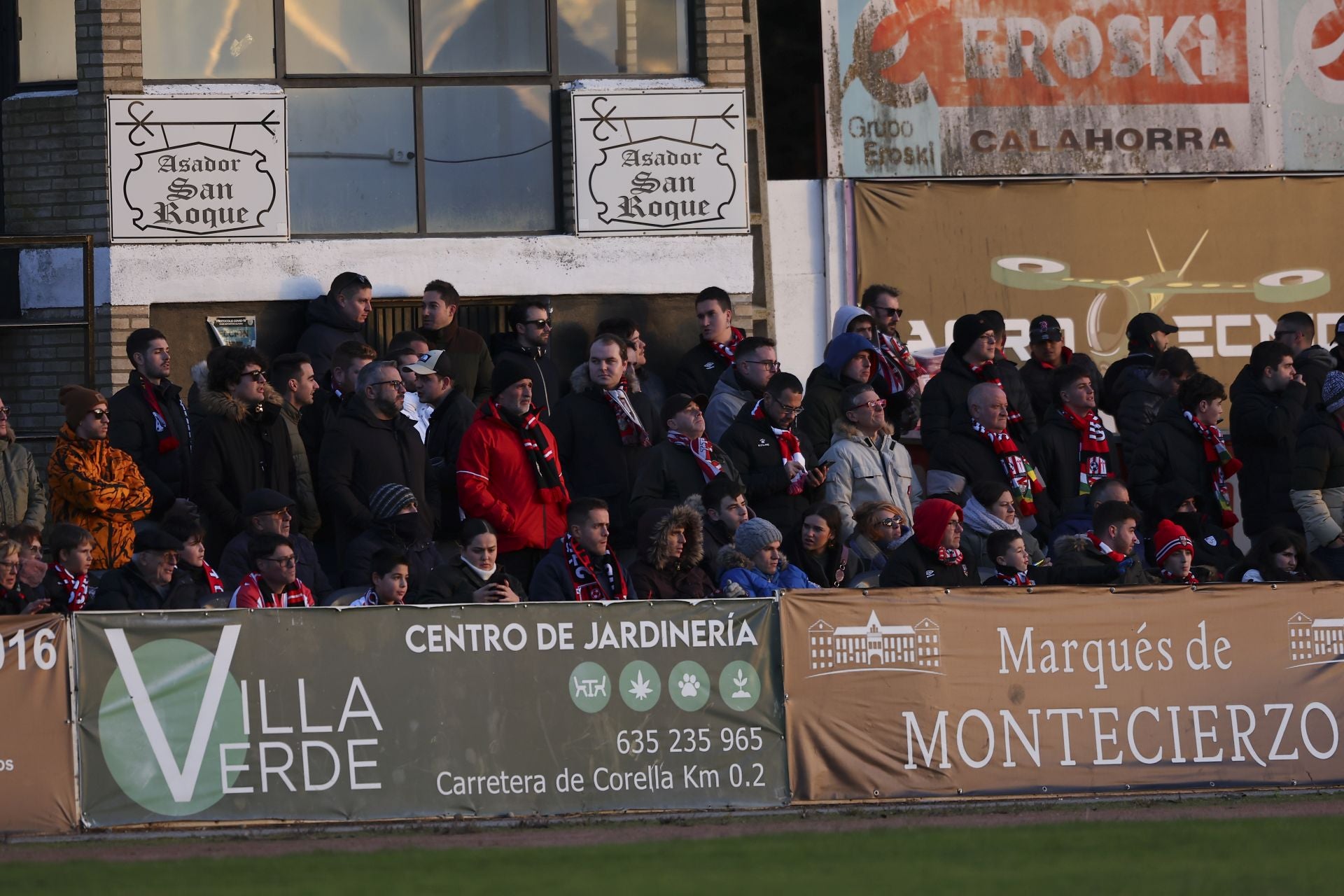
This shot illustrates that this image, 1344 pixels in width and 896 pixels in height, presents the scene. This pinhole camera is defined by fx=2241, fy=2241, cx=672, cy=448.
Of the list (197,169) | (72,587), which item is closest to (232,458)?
(72,587)

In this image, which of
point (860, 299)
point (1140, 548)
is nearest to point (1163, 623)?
point (1140, 548)

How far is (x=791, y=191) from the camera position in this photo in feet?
60.7

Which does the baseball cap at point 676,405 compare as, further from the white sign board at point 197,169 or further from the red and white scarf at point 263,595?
the white sign board at point 197,169

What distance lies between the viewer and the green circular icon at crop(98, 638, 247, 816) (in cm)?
1096

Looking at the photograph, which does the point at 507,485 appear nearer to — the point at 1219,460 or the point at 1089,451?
the point at 1089,451

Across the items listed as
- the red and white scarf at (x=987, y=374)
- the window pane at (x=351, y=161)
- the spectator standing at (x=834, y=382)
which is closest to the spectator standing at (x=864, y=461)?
the spectator standing at (x=834, y=382)

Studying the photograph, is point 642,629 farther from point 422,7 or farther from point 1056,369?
point 422,7

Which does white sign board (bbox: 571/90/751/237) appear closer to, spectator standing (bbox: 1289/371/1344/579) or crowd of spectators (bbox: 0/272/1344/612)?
crowd of spectators (bbox: 0/272/1344/612)

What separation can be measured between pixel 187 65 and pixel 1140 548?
26.4ft

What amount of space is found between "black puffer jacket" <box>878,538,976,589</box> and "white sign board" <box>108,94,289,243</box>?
632 cm

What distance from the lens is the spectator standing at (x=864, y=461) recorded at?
1391 centimetres

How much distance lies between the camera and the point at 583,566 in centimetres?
1230

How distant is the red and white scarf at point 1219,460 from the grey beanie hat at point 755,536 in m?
3.64

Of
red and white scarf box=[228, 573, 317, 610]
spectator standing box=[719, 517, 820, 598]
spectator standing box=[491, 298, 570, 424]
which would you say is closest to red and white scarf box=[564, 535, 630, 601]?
spectator standing box=[719, 517, 820, 598]
